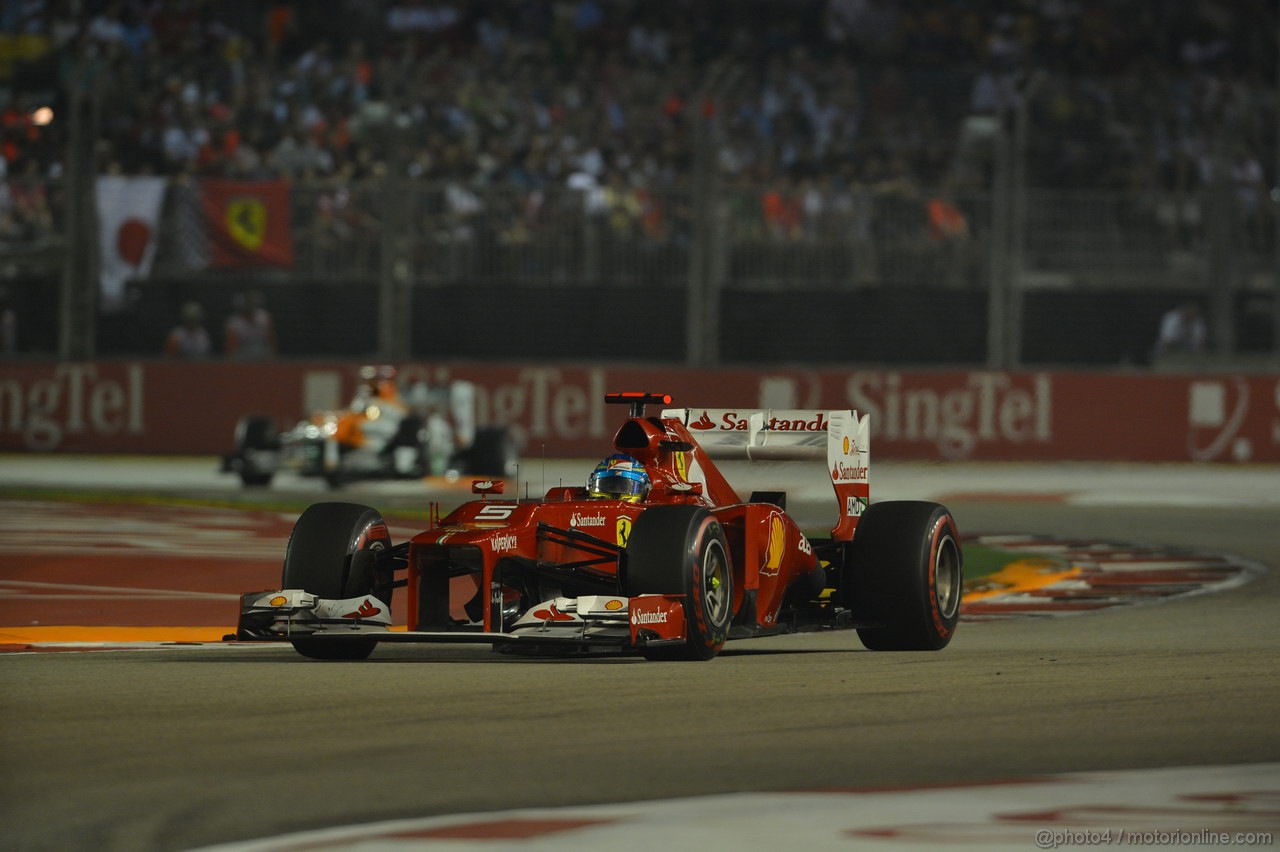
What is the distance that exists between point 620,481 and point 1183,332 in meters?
17.3

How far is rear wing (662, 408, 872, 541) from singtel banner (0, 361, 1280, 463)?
48.4ft

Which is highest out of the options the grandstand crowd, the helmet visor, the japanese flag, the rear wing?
the grandstand crowd

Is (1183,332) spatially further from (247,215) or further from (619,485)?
(619,485)

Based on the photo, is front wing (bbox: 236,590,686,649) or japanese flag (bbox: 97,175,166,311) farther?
japanese flag (bbox: 97,175,166,311)

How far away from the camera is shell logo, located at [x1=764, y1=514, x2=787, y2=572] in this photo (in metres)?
8.94

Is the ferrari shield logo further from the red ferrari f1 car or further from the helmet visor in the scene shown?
the helmet visor

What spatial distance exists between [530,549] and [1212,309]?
58.3 ft

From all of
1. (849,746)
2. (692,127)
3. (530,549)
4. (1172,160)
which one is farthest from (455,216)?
(849,746)

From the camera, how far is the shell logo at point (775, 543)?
8938 millimetres

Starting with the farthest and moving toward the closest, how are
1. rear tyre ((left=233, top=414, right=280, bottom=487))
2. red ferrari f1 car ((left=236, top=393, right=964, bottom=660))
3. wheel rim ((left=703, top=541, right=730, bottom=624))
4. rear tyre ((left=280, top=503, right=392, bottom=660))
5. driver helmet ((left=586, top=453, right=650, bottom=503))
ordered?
rear tyre ((left=233, top=414, right=280, bottom=487)), driver helmet ((left=586, top=453, right=650, bottom=503)), rear tyre ((left=280, top=503, right=392, bottom=660)), wheel rim ((left=703, top=541, right=730, bottom=624)), red ferrari f1 car ((left=236, top=393, right=964, bottom=660))

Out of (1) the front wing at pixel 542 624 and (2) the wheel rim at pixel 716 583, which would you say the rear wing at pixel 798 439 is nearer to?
(2) the wheel rim at pixel 716 583

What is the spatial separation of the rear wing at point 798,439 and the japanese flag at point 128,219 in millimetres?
15204

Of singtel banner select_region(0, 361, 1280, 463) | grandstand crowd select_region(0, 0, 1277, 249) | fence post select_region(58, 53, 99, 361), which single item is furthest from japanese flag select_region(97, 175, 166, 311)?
singtel banner select_region(0, 361, 1280, 463)

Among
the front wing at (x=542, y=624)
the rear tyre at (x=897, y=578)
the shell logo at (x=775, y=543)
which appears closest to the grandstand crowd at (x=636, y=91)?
the rear tyre at (x=897, y=578)
